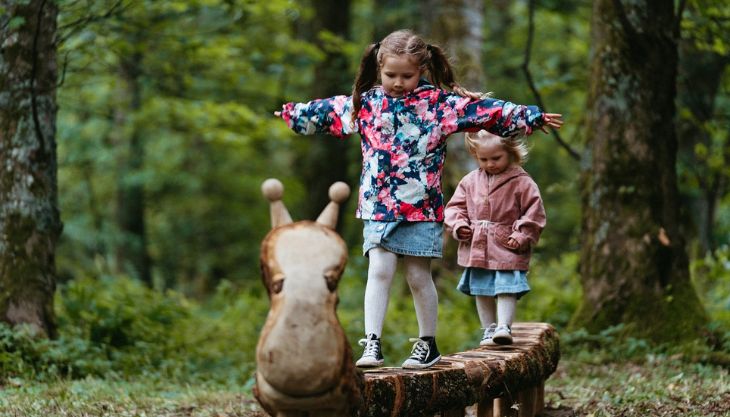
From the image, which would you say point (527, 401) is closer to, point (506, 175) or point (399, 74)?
point (506, 175)

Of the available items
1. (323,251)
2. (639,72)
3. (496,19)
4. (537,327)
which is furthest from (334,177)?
(323,251)

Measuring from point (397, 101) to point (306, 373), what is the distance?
78.8 inches

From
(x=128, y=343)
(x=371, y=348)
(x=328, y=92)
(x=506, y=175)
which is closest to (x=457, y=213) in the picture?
(x=506, y=175)

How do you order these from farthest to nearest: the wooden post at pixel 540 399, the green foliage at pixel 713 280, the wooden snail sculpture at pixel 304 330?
the green foliage at pixel 713 280 < the wooden post at pixel 540 399 < the wooden snail sculpture at pixel 304 330

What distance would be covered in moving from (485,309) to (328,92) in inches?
363

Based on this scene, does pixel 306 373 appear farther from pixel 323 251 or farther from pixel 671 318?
pixel 671 318

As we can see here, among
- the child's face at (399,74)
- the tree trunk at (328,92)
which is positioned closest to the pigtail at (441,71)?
the child's face at (399,74)

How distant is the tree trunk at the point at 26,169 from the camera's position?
7500mm

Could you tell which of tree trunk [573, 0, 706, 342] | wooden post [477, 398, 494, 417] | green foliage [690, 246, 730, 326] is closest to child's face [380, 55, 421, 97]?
wooden post [477, 398, 494, 417]

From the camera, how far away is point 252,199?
66.6 feet

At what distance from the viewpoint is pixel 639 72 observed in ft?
27.8

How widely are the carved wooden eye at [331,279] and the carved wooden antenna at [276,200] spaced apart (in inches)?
13.2

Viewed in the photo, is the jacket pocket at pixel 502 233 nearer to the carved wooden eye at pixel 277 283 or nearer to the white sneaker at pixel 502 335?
the white sneaker at pixel 502 335

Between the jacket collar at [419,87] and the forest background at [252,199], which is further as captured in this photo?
the forest background at [252,199]
